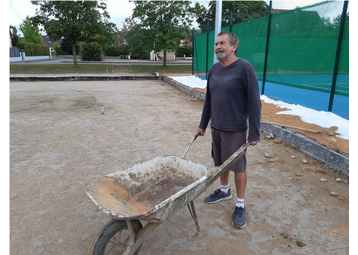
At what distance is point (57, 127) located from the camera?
599cm

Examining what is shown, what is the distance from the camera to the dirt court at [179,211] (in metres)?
2.38

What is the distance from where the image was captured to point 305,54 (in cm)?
678

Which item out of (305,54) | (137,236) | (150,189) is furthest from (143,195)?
(305,54)

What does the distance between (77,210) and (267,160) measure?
2.97m

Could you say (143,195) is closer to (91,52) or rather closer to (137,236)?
(137,236)

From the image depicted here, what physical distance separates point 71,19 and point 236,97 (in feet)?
67.1

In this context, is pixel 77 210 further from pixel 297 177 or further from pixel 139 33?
pixel 139 33

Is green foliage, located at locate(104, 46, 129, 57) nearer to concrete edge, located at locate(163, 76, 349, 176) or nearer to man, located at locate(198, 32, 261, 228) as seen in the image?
concrete edge, located at locate(163, 76, 349, 176)

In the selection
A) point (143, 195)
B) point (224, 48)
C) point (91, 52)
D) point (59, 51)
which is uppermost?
point (59, 51)

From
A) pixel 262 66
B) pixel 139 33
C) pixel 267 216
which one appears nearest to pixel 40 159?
pixel 267 216

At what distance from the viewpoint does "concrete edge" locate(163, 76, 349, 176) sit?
3.65 metres

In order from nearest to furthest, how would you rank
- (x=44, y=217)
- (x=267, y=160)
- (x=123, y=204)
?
(x=123, y=204)
(x=44, y=217)
(x=267, y=160)

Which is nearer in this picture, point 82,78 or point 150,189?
point 150,189

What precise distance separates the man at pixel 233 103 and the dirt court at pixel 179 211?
34cm
